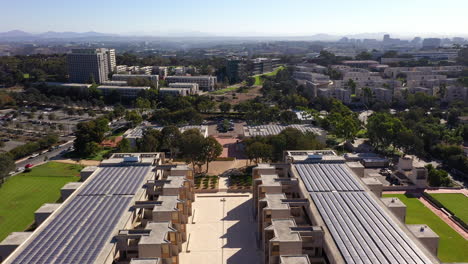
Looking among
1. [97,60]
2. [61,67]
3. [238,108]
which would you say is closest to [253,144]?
[238,108]

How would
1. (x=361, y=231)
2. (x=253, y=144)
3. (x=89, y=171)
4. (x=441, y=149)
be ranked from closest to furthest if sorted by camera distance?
(x=361, y=231) < (x=89, y=171) < (x=253, y=144) < (x=441, y=149)

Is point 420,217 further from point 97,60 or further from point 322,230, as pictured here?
point 97,60

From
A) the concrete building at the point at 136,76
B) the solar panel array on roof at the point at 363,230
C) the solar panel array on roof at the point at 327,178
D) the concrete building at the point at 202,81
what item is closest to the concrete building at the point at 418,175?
the solar panel array on roof at the point at 327,178

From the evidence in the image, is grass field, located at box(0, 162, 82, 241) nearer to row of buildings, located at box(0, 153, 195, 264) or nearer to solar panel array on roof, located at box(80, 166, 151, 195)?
row of buildings, located at box(0, 153, 195, 264)

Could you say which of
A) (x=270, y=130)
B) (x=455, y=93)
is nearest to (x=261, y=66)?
(x=455, y=93)

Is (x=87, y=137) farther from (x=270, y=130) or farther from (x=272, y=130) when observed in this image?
(x=272, y=130)

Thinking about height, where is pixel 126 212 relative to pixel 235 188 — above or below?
above
